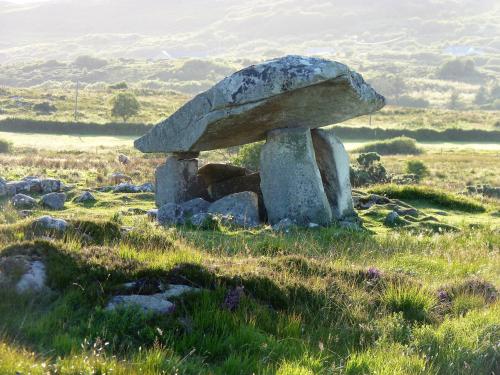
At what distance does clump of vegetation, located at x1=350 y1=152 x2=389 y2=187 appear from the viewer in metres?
28.4

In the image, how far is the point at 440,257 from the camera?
11117mm

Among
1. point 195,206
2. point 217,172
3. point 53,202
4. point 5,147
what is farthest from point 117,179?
point 5,147

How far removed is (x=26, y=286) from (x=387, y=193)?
653 inches

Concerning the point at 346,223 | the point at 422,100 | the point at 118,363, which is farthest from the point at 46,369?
the point at 422,100

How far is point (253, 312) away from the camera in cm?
693

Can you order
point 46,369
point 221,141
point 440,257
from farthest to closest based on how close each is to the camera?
point 221,141 < point 440,257 < point 46,369

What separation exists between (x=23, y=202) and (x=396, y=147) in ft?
157

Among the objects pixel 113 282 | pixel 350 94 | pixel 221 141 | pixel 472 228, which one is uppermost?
pixel 350 94

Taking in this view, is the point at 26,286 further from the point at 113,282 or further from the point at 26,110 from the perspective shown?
the point at 26,110

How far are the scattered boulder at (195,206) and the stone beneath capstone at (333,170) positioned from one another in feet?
11.4

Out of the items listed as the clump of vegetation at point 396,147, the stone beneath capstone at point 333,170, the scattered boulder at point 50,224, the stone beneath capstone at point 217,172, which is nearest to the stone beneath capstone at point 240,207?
the stone beneath capstone at point 333,170

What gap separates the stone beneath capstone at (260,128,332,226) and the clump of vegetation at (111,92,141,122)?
2414 inches

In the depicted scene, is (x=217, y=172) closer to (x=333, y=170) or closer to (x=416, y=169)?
(x=333, y=170)

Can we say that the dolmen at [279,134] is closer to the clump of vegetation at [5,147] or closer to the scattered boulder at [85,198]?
the scattered boulder at [85,198]
